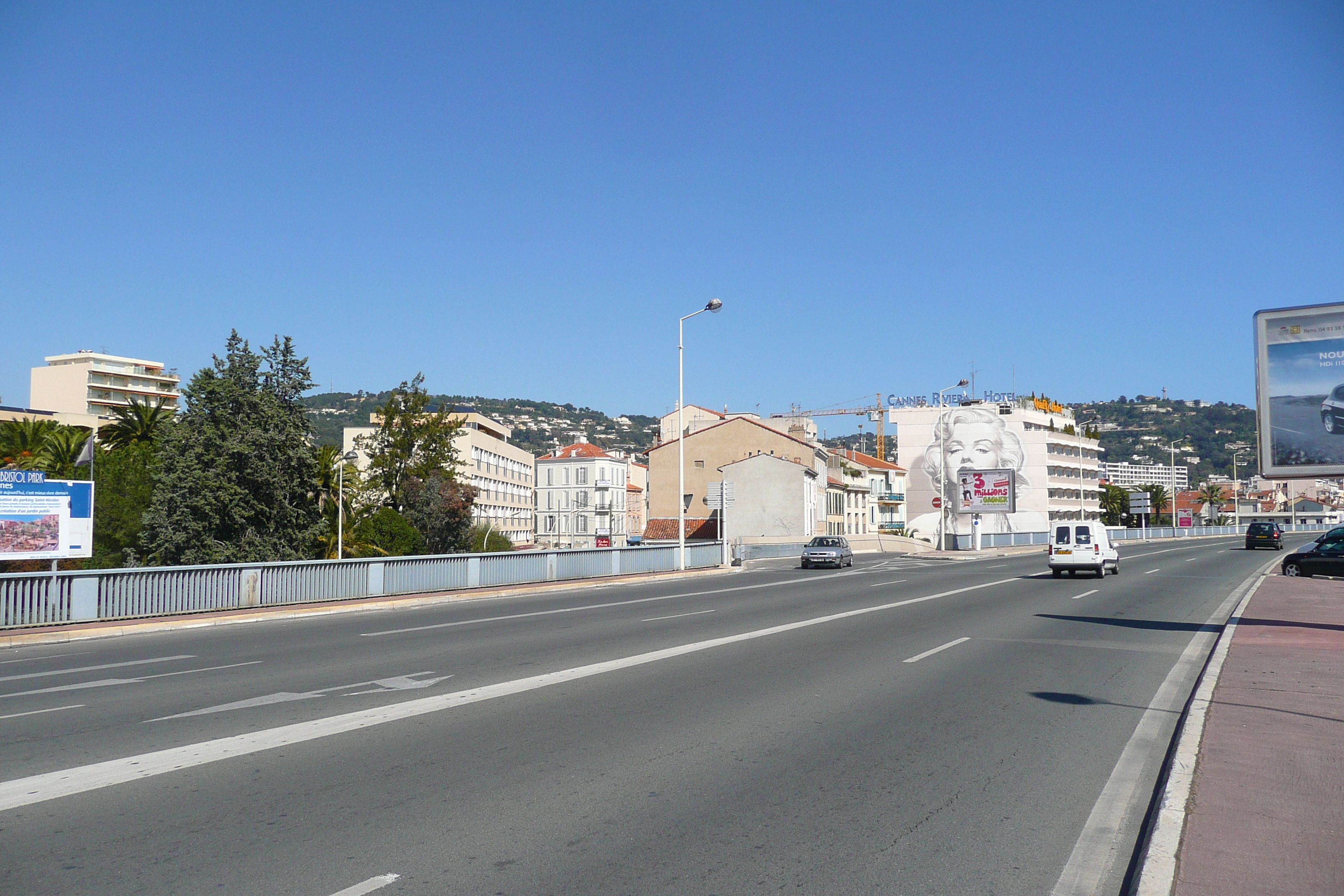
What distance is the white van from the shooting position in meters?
32.6

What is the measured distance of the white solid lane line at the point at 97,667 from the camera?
1166 cm

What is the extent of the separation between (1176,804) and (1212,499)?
168 meters

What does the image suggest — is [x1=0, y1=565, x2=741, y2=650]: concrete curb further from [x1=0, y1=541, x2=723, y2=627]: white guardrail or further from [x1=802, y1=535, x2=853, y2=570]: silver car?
[x1=802, y1=535, x2=853, y2=570]: silver car

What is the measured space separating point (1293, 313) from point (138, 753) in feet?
63.6

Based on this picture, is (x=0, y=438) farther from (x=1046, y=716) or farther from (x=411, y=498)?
(x=1046, y=716)

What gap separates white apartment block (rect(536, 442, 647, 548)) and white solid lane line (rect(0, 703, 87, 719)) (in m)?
101

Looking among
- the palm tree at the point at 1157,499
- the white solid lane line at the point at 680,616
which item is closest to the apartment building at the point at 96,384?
the white solid lane line at the point at 680,616

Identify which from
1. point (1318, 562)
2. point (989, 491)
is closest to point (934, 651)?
point (1318, 562)

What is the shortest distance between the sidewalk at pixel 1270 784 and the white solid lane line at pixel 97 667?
12394 mm

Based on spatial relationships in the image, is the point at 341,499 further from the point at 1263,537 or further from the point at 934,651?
the point at 1263,537

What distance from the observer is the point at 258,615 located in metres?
19.0

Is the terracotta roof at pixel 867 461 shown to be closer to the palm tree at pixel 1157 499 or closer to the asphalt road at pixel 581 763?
the palm tree at pixel 1157 499

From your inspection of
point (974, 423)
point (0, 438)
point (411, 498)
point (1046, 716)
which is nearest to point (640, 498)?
point (974, 423)

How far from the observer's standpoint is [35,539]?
1734cm
